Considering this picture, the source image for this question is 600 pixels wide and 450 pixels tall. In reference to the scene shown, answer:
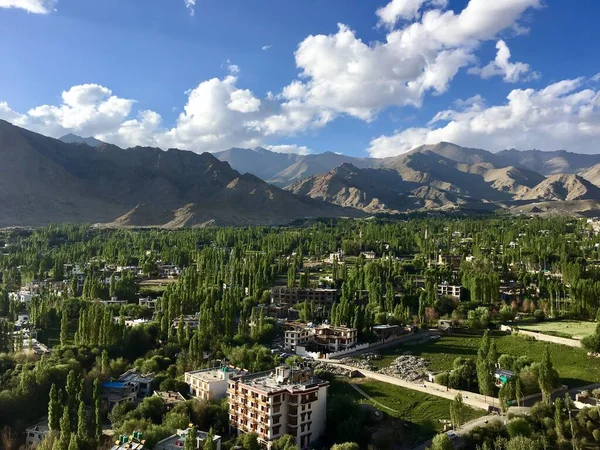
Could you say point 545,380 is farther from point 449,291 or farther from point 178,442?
point 449,291

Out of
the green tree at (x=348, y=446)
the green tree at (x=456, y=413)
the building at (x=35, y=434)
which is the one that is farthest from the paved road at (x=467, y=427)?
the building at (x=35, y=434)

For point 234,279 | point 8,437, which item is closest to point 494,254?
point 234,279

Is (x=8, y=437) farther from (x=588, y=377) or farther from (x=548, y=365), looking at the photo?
(x=588, y=377)

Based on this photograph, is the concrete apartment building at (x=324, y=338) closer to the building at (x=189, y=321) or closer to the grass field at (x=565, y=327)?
the building at (x=189, y=321)

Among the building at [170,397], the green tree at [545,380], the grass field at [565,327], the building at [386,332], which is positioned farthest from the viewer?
the building at [386,332]

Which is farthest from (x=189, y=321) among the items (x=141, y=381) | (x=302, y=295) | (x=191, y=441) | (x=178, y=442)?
(x=191, y=441)

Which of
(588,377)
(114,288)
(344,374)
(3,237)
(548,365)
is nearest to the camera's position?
(548,365)

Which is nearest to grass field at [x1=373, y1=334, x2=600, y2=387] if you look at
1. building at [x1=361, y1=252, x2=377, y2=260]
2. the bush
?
the bush
